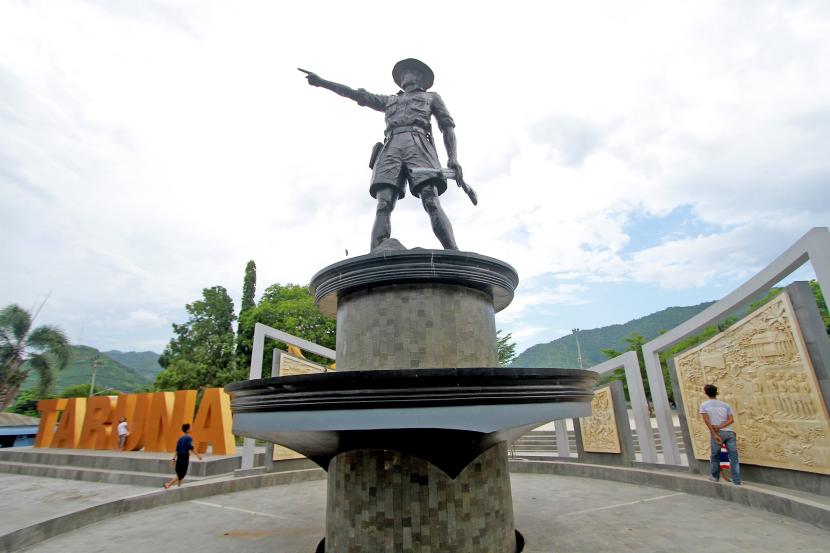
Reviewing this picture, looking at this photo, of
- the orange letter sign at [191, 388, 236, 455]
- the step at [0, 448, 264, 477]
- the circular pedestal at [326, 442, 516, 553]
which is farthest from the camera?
the orange letter sign at [191, 388, 236, 455]

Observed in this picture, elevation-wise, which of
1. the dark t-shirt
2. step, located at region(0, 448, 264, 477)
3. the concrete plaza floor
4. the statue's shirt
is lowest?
the concrete plaza floor

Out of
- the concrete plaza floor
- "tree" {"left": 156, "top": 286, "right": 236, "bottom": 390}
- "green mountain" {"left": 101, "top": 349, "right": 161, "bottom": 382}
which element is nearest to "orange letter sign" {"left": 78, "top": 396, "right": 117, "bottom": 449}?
the concrete plaza floor

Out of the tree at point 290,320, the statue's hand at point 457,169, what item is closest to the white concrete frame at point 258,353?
the statue's hand at point 457,169

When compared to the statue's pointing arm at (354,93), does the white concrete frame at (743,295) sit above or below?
below

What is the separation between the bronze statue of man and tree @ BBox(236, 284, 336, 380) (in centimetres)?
1998

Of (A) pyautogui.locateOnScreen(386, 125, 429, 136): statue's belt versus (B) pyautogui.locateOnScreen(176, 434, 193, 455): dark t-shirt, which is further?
(B) pyautogui.locateOnScreen(176, 434, 193, 455): dark t-shirt

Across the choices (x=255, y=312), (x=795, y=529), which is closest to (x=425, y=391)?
(x=795, y=529)

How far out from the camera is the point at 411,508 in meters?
3.28

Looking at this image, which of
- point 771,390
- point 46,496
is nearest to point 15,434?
point 46,496

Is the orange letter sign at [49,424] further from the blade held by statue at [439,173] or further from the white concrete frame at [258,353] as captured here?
the blade held by statue at [439,173]

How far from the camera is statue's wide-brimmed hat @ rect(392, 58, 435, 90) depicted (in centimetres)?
562

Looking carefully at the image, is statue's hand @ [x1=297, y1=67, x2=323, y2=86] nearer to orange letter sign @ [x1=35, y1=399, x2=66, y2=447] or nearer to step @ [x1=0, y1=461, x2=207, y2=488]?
step @ [x1=0, y1=461, x2=207, y2=488]

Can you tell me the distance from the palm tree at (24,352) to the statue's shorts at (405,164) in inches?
1231

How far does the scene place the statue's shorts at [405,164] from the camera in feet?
16.9
